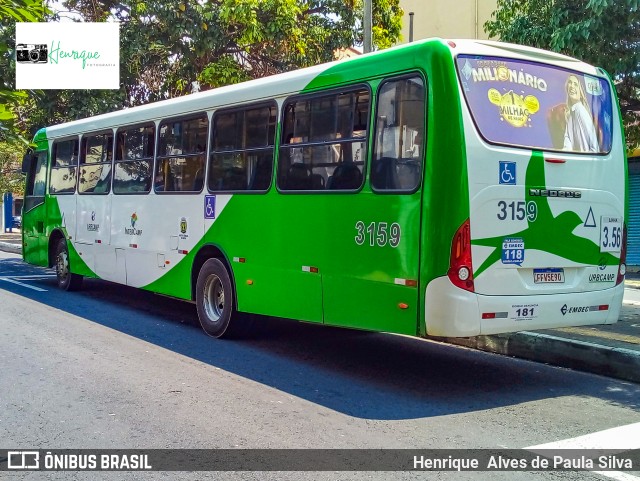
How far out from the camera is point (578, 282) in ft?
23.8

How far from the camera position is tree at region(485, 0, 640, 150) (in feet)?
40.1

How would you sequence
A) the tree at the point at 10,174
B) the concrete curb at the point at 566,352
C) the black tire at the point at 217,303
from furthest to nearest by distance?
the tree at the point at 10,174 → the black tire at the point at 217,303 → the concrete curb at the point at 566,352

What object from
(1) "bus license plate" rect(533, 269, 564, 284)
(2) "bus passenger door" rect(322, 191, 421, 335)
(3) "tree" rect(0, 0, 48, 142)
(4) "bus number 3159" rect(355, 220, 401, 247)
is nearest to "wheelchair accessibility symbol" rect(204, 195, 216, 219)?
(2) "bus passenger door" rect(322, 191, 421, 335)

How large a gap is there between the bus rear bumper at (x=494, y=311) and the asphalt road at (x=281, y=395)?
0.64m

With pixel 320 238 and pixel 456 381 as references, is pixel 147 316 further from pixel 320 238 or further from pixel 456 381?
pixel 456 381

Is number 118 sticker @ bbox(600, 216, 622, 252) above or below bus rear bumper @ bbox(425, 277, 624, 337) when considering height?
above

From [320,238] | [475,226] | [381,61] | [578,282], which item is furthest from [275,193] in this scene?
[578,282]

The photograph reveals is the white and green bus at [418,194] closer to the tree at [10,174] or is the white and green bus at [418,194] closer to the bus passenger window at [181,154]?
the bus passenger window at [181,154]

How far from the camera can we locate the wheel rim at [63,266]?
45.8 ft

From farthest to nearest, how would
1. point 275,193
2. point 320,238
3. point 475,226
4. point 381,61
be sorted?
1. point 275,193
2. point 320,238
3. point 381,61
4. point 475,226

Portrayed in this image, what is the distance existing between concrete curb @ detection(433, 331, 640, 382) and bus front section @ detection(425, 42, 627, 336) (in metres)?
0.43

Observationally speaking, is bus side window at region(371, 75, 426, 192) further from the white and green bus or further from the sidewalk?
the sidewalk

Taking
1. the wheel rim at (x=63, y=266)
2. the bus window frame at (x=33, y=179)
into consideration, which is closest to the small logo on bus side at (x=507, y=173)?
the wheel rim at (x=63, y=266)

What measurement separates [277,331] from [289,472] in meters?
5.50
